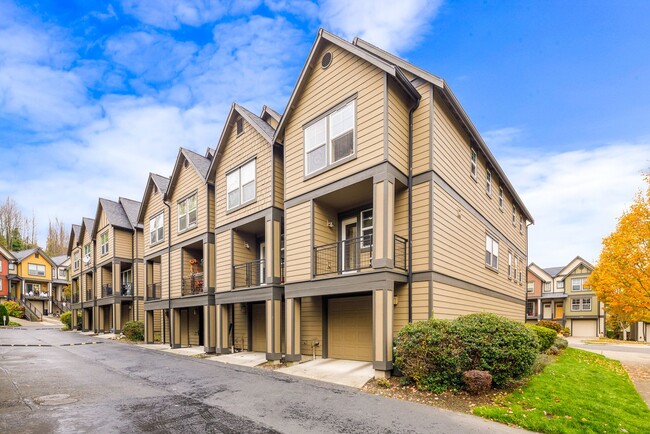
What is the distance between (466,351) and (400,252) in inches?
146

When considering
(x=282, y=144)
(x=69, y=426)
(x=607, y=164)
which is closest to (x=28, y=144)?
(x=282, y=144)

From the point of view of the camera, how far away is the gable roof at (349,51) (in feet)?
36.1

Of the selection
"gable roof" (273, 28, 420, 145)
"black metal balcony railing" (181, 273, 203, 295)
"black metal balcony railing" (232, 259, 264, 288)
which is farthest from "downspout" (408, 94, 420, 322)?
"black metal balcony railing" (181, 273, 203, 295)

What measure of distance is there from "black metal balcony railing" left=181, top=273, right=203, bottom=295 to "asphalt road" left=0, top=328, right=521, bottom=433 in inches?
288

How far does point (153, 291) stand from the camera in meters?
24.4

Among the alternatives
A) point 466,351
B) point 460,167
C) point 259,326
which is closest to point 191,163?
point 259,326

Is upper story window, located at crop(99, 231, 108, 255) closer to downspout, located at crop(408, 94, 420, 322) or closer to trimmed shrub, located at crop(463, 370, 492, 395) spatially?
downspout, located at crop(408, 94, 420, 322)

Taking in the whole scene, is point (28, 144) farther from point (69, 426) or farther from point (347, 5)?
point (69, 426)

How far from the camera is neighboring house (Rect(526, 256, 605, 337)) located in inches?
1794

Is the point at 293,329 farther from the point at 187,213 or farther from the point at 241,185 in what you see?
the point at 187,213

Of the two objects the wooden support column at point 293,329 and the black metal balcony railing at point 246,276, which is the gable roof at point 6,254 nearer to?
the black metal balcony railing at point 246,276

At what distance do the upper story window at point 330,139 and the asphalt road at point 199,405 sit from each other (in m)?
6.79

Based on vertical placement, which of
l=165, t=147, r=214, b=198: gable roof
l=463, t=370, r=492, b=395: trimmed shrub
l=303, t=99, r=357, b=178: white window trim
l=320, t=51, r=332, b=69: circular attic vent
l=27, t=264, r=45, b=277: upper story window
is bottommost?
l=463, t=370, r=492, b=395: trimmed shrub

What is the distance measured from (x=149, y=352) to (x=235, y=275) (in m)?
5.85
